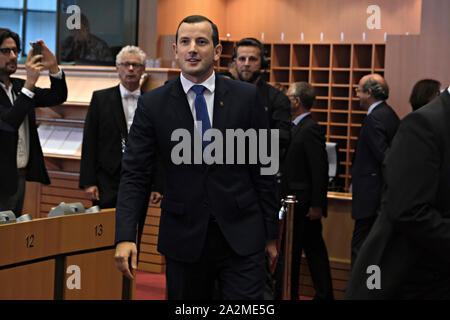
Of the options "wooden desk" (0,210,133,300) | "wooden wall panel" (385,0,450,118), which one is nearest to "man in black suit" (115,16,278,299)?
"wooden desk" (0,210,133,300)

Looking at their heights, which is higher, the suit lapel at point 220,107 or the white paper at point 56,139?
the suit lapel at point 220,107

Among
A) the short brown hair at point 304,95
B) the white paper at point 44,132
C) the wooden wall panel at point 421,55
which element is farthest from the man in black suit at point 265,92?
the wooden wall panel at point 421,55

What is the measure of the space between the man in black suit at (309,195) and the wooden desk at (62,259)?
56.0 inches

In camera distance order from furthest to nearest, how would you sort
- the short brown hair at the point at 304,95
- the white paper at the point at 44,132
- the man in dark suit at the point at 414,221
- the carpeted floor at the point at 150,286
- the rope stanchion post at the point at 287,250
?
1. the white paper at the point at 44,132
2. the carpeted floor at the point at 150,286
3. the short brown hair at the point at 304,95
4. the rope stanchion post at the point at 287,250
5. the man in dark suit at the point at 414,221

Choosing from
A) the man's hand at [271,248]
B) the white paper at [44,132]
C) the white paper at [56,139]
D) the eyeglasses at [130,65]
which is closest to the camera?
the man's hand at [271,248]

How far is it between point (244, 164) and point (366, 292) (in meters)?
0.83

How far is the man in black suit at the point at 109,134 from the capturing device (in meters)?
4.64

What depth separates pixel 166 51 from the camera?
30.1 feet

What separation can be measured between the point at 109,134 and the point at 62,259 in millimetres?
1237

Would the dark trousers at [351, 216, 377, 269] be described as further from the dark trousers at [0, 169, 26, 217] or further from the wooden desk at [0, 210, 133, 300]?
the dark trousers at [0, 169, 26, 217]

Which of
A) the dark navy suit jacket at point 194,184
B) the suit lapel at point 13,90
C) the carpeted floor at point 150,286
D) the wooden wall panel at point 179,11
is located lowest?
the carpeted floor at point 150,286

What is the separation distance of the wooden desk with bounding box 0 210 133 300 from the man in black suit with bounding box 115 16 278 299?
987 mm

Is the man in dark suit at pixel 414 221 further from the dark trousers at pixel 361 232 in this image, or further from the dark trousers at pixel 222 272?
the dark trousers at pixel 361 232
